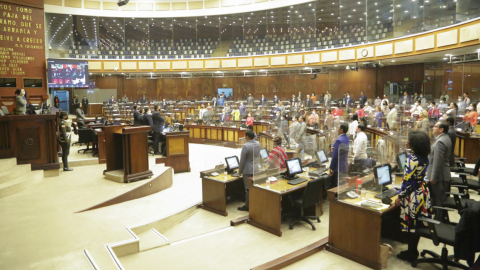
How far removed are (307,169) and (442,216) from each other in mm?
2536

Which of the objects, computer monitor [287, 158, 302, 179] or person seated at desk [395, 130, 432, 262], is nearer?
person seated at desk [395, 130, 432, 262]

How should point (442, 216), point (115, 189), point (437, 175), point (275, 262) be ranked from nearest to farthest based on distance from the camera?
1. point (275, 262)
2. point (442, 216)
3. point (437, 175)
4. point (115, 189)

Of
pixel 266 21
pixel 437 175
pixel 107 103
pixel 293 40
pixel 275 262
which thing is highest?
pixel 266 21

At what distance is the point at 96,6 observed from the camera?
72.0ft

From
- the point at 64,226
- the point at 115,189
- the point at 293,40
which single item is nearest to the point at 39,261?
the point at 64,226

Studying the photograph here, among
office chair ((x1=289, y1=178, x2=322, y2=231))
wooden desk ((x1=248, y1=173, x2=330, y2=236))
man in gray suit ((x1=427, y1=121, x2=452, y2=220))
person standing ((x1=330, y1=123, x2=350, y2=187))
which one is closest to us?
man in gray suit ((x1=427, y1=121, x2=452, y2=220))

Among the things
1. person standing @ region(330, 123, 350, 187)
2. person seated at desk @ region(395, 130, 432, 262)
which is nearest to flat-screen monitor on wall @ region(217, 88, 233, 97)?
person standing @ region(330, 123, 350, 187)

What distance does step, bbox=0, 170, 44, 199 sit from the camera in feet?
19.4

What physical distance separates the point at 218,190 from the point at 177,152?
3484 mm

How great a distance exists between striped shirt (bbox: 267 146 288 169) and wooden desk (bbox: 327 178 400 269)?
156 centimetres

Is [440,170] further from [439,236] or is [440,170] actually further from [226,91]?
[226,91]

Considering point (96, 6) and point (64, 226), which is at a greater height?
point (96, 6)

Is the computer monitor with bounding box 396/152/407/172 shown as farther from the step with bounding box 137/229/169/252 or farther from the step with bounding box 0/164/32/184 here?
the step with bounding box 0/164/32/184

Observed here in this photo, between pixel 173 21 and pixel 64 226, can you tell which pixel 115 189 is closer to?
pixel 64 226
